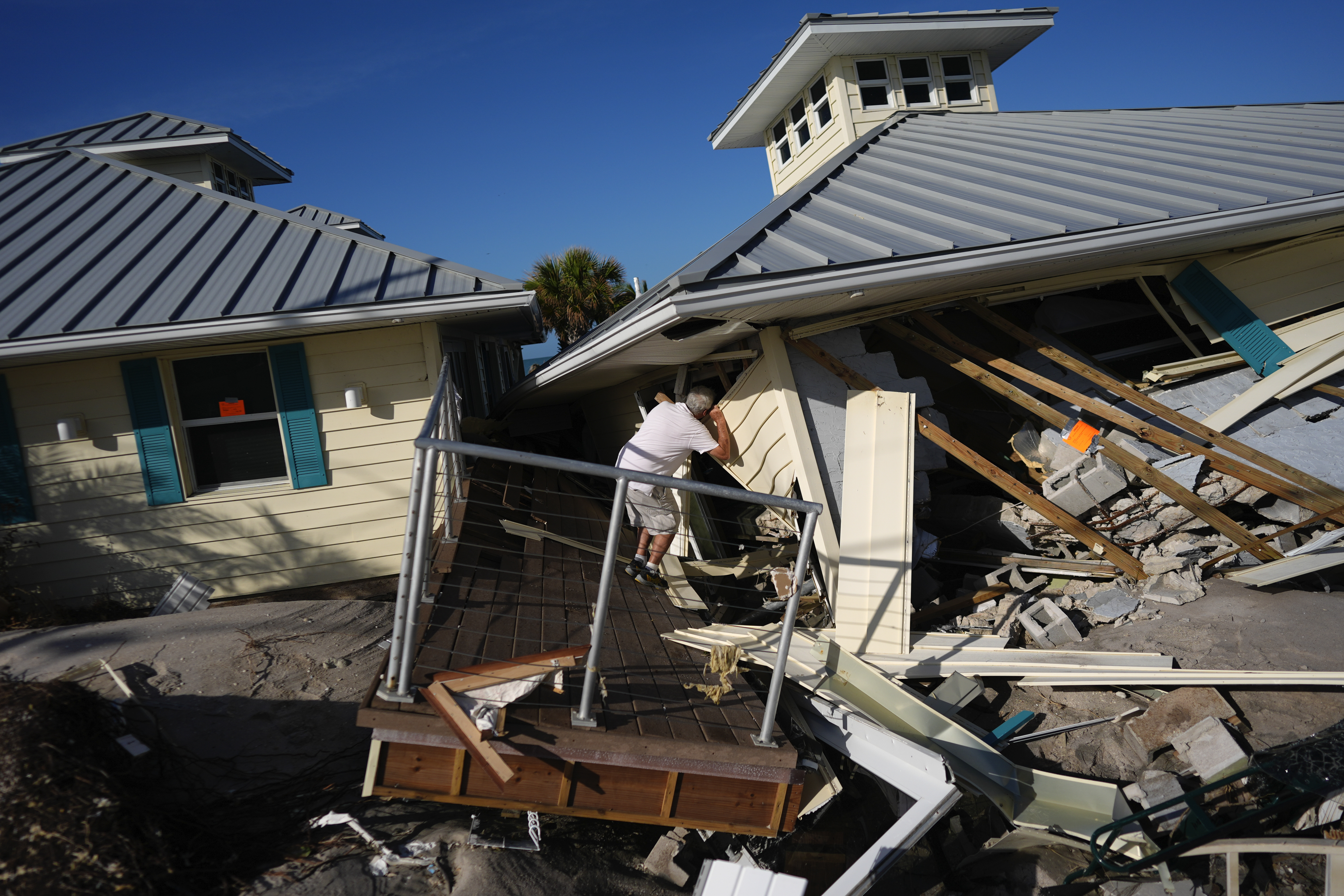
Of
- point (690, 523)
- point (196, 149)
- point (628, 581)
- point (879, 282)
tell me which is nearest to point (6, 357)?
point (628, 581)

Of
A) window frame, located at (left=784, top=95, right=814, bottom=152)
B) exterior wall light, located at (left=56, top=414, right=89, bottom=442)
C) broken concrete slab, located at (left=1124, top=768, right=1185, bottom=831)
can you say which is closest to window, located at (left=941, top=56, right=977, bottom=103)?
window frame, located at (left=784, top=95, right=814, bottom=152)

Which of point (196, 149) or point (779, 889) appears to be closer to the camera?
point (779, 889)

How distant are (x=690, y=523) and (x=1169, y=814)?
173 inches

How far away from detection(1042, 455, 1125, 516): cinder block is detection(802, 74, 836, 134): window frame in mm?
7584

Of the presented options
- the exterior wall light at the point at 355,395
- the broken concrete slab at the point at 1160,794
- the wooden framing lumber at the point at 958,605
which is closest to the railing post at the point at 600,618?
the broken concrete slab at the point at 1160,794

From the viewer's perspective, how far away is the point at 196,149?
1307 centimetres

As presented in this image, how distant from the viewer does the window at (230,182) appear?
13.5 meters

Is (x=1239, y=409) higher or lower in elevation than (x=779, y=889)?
higher

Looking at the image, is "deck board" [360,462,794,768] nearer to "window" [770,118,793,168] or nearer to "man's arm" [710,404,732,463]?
"man's arm" [710,404,732,463]

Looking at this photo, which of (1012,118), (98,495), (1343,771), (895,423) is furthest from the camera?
(1012,118)

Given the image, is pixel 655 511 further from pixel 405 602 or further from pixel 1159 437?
pixel 1159 437

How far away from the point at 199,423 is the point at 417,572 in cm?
574

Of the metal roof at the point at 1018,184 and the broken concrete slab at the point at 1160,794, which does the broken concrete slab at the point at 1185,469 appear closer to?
the metal roof at the point at 1018,184

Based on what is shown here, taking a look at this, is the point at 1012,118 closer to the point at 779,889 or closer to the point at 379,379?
the point at 379,379
